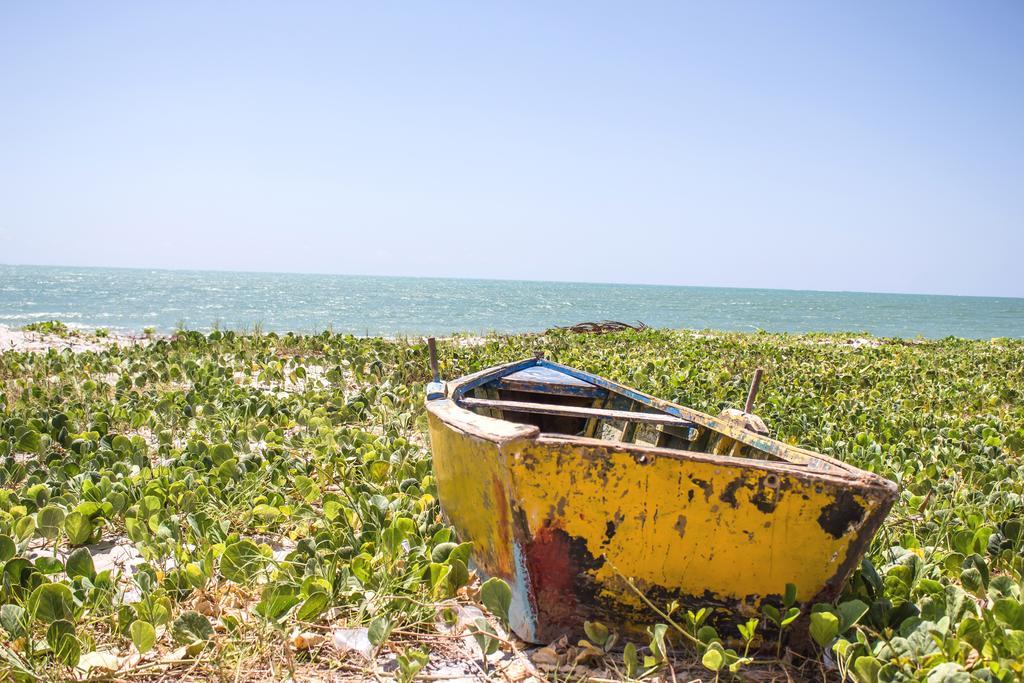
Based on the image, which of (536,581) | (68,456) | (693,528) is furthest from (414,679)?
(68,456)

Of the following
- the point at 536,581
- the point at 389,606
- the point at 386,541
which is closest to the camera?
the point at 536,581

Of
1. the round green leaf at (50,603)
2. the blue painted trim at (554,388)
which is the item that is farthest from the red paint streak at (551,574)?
the blue painted trim at (554,388)

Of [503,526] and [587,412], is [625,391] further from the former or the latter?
[503,526]

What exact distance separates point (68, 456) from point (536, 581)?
12.0ft

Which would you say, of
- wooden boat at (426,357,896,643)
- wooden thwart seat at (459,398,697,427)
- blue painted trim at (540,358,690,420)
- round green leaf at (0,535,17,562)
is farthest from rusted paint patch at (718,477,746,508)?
round green leaf at (0,535,17,562)

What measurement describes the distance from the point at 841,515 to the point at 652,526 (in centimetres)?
66

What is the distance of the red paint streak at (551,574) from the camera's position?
243cm

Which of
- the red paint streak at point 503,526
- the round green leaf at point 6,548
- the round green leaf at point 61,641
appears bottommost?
the round green leaf at point 61,641

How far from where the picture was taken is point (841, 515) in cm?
227

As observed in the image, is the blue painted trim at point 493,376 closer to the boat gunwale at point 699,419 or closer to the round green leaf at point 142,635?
the boat gunwale at point 699,419

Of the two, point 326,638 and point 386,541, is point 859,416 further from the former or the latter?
point 326,638

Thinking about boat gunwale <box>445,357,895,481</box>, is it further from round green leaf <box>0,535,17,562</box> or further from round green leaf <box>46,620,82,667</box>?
round green leaf <box>0,535,17,562</box>

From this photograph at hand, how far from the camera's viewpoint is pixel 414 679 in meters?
2.37

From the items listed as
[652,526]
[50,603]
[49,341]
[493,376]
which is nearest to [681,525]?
[652,526]
